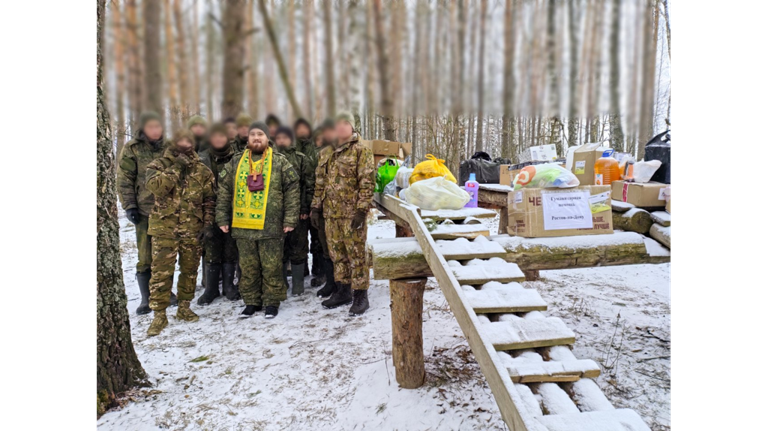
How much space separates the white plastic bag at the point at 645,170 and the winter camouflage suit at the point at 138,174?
4.72 meters

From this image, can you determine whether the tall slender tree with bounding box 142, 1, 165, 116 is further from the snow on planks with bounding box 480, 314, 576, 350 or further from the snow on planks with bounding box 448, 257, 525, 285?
the snow on planks with bounding box 480, 314, 576, 350

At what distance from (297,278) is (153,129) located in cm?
225

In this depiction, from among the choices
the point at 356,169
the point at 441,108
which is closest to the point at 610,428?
the point at 356,169

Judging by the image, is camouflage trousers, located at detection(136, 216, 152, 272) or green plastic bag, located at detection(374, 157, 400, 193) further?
green plastic bag, located at detection(374, 157, 400, 193)

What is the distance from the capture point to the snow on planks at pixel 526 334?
1635mm

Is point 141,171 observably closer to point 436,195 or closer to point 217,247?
point 217,247

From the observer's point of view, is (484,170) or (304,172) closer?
(304,172)

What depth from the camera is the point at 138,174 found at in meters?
3.91

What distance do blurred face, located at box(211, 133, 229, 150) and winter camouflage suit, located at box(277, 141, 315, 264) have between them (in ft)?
2.06

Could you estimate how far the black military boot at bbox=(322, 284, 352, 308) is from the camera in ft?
13.5

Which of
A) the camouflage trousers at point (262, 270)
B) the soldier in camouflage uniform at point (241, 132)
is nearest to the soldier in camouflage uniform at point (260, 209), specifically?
the camouflage trousers at point (262, 270)

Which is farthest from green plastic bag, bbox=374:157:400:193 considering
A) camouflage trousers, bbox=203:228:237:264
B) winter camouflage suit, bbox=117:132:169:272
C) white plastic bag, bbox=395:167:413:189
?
winter camouflage suit, bbox=117:132:169:272

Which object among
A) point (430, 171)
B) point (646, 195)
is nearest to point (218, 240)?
point (430, 171)

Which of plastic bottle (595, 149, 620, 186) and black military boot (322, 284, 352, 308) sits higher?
plastic bottle (595, 149, 620, 186)
